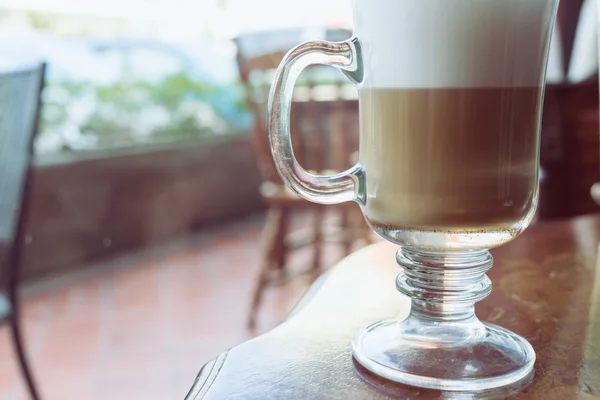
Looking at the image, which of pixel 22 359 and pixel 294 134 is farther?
pixel 294 134

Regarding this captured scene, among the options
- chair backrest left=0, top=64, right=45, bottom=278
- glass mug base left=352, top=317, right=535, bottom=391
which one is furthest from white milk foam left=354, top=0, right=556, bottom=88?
chair backrest left=0, top=64, right=45, bottom=278

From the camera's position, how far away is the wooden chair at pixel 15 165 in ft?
3.74

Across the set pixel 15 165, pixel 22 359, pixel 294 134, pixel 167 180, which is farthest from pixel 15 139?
pixel 167 180

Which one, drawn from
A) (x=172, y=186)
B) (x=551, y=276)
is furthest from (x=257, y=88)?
(x=551, y=276)

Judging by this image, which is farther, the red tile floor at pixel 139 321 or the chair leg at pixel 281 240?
the chair leg at pixel 281 240

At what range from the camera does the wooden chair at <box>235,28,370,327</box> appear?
2.02 m

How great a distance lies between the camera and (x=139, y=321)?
2.06 metres

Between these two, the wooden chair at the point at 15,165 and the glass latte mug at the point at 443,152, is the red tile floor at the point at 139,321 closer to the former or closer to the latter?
the wooden chair at the point at 15,165

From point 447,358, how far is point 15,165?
981mm

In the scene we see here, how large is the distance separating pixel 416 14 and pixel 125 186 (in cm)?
254

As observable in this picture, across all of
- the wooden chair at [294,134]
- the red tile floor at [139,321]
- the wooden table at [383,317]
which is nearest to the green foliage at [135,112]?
the red tile floor at [139,321]

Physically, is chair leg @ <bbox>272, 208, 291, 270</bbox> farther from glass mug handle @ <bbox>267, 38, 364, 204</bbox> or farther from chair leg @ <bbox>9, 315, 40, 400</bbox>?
glass mug handle @ <bbox>267, 38, 364, 204</bbox>

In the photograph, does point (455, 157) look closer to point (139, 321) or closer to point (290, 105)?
point (290, 105)

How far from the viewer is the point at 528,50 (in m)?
0.41
